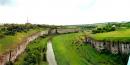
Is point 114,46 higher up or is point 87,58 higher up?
point 114,46

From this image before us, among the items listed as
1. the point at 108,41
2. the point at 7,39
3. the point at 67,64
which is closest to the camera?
the point at 67,64

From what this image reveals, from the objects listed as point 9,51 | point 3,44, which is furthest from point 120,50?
point 3,44

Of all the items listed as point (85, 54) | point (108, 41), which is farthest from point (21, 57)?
point (108, 41)

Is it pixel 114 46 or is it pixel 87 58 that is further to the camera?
pixel 87 58

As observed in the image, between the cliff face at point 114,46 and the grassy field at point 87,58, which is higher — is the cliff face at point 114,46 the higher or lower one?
the higher one

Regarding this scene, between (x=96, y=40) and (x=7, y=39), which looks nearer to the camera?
(x=96, y=40)

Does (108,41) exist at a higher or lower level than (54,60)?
higher

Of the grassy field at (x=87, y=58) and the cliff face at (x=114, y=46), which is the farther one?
the cliff face at (x=114, y=46)

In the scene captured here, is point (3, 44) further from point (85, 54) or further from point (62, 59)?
point (85, 54)

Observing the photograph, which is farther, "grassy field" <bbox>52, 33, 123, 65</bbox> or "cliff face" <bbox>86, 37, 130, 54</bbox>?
"cliff face" <bbox>86, 37, 130, 54</bbox>

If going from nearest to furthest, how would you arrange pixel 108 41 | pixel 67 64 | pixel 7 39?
pixel 67 64
pixel 108 41
pixel 7 39

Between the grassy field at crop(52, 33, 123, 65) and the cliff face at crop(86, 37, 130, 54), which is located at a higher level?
the cliff face at crop(86, 37, 130, 54)
